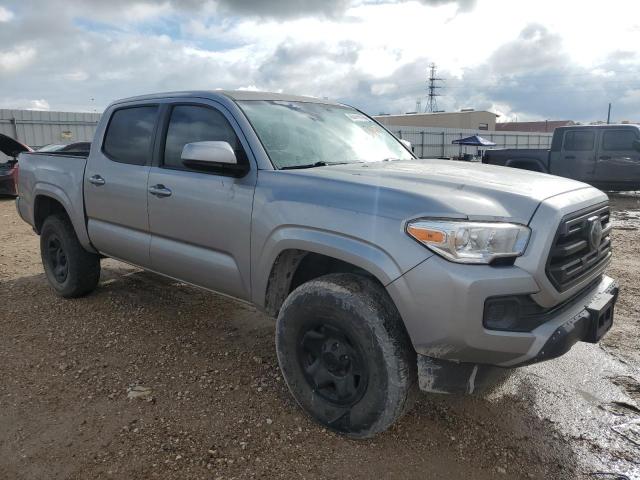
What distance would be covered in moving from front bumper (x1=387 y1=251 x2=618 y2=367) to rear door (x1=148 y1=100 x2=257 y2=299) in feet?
3.82

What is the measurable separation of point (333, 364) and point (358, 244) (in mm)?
697

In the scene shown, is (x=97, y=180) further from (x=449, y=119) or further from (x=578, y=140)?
(x=449, y=119)

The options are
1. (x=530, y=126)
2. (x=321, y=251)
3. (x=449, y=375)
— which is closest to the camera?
(x=449, y=375)

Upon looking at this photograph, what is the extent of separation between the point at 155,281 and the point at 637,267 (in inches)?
222

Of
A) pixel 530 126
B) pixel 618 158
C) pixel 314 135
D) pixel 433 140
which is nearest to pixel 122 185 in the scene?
pixel 314 135

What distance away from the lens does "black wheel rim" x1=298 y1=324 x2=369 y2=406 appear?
2.64 m

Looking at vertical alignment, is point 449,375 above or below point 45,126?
below

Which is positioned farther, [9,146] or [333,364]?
[9,146]

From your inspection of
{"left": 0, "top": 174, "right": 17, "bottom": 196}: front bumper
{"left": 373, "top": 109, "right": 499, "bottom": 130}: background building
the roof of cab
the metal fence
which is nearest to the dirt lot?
the roof of cab

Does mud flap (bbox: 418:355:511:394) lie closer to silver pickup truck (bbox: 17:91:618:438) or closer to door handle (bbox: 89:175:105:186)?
silver pickup truck (bbox: 17:91:618:438)

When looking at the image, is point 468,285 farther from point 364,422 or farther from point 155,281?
point 155,281

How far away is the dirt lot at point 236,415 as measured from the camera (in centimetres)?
257

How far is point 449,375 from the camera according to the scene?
2414 mm

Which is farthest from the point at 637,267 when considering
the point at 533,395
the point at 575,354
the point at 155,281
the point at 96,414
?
the point at 96,414
